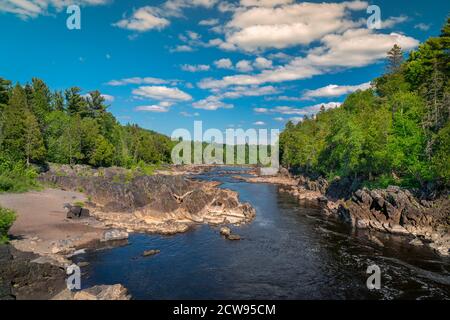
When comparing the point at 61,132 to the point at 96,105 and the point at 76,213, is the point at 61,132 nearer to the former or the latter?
the point at 96,105

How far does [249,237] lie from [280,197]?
37246 mm

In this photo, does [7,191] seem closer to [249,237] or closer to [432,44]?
[249,237]

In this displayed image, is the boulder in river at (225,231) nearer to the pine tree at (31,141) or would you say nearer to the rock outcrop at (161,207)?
the rock outcrop at (161,207)

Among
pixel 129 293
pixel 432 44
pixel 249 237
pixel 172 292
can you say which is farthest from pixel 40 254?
pixel 432 44

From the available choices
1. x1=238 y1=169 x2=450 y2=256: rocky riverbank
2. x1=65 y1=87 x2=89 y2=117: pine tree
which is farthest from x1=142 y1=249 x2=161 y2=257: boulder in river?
x1=65 y1=87 x2=89 y2=117: pine tree

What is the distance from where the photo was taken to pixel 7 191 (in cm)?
5750

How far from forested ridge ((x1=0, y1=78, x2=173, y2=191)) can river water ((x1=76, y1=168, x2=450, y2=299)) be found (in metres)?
37.9

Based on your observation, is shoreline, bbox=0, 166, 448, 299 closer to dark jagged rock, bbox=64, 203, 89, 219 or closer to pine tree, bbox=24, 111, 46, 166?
dark jagged rock, bbox=64, 203, 89, 219

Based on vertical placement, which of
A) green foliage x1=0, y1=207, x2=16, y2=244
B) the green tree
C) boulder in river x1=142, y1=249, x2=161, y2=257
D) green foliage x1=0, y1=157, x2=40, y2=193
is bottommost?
boulder in river x1=142, y1=249, x2=161, y2=257

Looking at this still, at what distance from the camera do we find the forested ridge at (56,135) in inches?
2974

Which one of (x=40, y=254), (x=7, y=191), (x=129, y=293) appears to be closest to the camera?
(x=129, y=293)

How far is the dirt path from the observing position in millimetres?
35656

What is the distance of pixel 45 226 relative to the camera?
41.9 m
